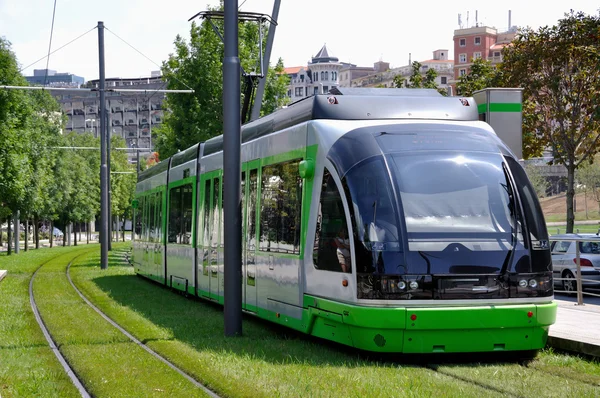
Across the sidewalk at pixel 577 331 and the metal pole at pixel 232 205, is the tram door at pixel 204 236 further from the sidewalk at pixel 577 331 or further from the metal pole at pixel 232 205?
the sidewalk at pixel 577 331

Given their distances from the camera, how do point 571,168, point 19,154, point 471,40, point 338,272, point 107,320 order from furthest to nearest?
1. point 471,40
2. point 19,154
3. point 571,168
4. point 107,320
5. point 338,272

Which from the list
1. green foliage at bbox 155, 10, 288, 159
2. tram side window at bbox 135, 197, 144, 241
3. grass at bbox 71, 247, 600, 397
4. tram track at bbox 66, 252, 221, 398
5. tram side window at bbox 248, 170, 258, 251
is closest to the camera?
grass at bbox 71, 247, 600, 397

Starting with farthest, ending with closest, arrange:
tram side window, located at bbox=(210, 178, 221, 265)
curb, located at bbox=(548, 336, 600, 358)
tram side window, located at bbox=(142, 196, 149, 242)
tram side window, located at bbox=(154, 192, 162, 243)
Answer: tram side window, located at bbox=(142, 196, 149, 242) < tram side window, located at bbox=(154, 192, 162, 243) < tram side window, located at bbox=(210, 178, 221, 265) < curb, located at bbox=(548, 336, 600, 358)

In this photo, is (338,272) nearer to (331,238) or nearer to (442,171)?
(331,238)

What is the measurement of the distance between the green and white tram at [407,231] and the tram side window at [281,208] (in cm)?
4

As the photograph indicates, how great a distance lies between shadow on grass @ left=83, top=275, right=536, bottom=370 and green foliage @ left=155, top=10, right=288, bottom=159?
18157 mm

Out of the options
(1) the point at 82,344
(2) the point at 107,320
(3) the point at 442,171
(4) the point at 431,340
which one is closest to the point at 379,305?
(4) the point at 431,340

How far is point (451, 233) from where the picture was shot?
34.8ft

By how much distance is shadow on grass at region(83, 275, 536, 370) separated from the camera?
10.9m

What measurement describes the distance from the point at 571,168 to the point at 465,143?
76.0ft

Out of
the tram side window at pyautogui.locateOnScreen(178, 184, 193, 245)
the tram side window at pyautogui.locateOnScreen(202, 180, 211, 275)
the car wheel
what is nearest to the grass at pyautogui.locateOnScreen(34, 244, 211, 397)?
the tram side window at pyautogui.locateOnScreen(202, 180, 211, 275)

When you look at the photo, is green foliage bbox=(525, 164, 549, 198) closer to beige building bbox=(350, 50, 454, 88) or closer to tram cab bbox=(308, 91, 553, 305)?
beige building bbox=(350, 50, 454, 88)

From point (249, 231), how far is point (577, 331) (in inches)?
193

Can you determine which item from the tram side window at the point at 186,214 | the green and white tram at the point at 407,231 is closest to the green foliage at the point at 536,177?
the tram side window at the point at 186,214
